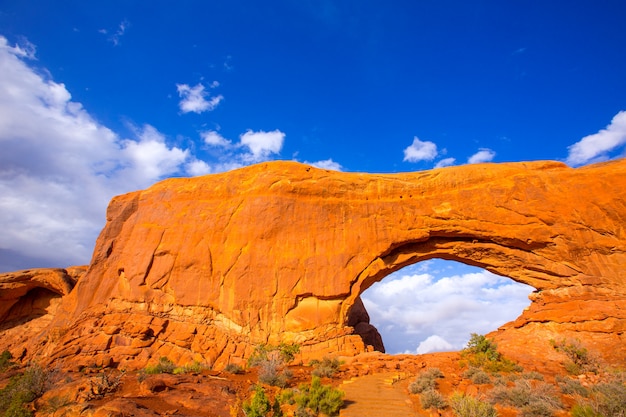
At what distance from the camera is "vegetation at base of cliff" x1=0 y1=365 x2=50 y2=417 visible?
9266 millimetres

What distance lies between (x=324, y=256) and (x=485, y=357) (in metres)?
8.96

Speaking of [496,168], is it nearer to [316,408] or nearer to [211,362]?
[316,408]

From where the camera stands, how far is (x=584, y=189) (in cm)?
1783

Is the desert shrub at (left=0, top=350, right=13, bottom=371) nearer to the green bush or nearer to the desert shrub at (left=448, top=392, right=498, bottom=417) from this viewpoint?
the green bush

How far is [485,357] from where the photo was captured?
1353 centimetres

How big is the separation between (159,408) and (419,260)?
15.8m

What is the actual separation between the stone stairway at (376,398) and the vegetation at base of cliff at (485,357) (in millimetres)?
3073

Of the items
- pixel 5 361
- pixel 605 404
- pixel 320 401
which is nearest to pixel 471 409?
pixel 605 404

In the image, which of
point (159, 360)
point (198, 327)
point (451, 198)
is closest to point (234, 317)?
point (198, 327)

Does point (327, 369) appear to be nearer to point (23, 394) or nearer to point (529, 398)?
point (529, 398)

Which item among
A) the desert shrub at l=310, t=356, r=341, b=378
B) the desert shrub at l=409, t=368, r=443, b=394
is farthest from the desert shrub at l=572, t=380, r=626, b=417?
the desert shrub at l=310, t=356, r=341, b=378

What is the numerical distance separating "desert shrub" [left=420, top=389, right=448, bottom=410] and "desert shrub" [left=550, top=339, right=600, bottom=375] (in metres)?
6.80

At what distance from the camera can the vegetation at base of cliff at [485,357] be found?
1261cm

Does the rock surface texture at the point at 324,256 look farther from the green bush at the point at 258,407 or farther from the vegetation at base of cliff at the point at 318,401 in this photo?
the green bush at the point at 258,407
